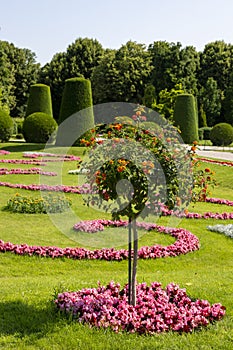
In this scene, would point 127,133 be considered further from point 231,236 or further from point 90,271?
point 231,236

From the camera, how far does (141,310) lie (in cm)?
429

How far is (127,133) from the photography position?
431 cm

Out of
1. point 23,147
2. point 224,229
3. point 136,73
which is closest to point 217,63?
point 136,73

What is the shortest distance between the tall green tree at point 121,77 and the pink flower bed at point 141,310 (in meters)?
45.4

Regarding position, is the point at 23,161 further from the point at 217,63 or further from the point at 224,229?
the point at 217,63

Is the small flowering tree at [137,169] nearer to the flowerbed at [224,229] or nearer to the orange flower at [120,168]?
the orange flower at [120,168]

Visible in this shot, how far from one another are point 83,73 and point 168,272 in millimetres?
48435

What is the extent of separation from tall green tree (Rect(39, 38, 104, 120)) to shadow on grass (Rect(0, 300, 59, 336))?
47.4 m

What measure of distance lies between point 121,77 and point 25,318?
46.7 meters

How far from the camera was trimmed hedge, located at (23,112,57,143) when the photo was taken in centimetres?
2556

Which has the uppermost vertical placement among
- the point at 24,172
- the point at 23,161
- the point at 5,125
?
the point at 5,125

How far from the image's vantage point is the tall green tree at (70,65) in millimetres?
50938

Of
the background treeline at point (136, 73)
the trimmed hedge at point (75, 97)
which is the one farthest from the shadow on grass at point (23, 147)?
the background treeline at point (136, 73)

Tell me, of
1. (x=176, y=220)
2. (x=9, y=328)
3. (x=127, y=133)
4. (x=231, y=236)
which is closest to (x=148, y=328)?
(x=9, y=328)
